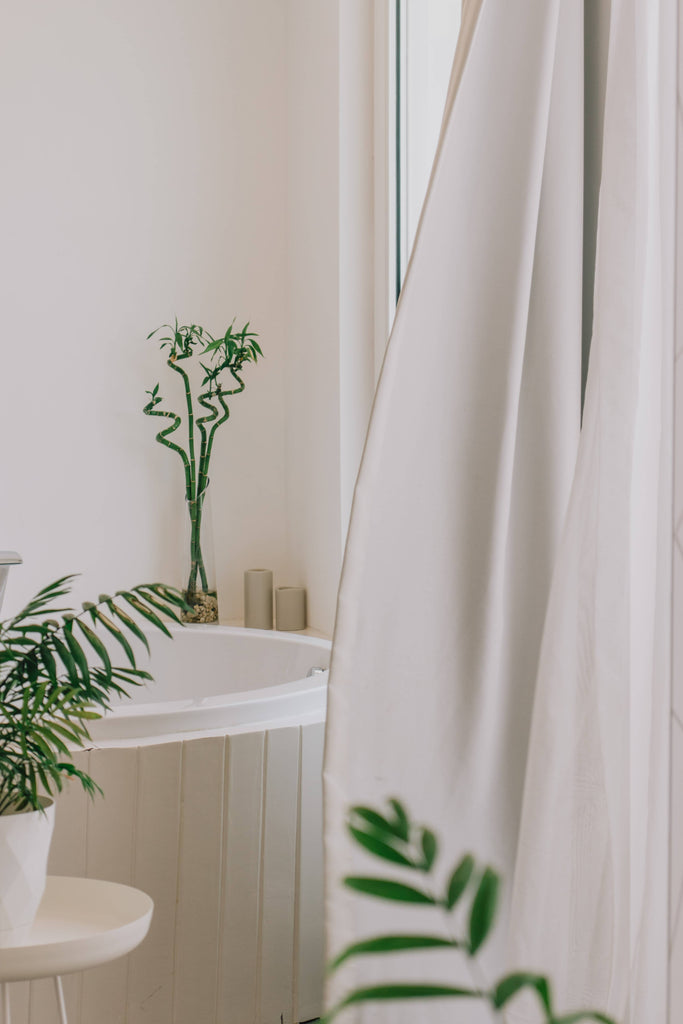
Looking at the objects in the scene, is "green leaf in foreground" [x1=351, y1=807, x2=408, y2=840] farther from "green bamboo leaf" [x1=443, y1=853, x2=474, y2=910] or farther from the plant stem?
the plant stem

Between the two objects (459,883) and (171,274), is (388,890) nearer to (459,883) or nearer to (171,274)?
(459,883)

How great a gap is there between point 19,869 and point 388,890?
847 mm

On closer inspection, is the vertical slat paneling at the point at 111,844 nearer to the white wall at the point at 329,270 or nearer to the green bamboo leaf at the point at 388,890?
the white wall at the point at 329,270

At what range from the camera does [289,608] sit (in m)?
2.43

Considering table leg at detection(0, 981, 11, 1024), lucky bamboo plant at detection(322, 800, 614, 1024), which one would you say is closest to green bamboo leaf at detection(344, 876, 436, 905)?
lucky bamboo plant at detection(322, 800, 614, 1024)

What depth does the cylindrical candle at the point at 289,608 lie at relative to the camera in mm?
2422

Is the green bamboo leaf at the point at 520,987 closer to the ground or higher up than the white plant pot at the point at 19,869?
higher up

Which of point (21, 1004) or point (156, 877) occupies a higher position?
point (156, 877)

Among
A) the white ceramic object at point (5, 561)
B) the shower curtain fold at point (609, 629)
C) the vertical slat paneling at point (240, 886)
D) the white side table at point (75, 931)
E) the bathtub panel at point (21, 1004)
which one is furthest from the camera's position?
the white ceramic object at point (5, 561)

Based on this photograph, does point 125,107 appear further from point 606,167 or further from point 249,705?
point 606,167

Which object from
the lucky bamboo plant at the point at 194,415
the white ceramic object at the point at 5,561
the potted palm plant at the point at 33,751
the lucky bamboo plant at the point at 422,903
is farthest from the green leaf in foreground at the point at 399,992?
the lucky bamboo plant at the point at 194,415

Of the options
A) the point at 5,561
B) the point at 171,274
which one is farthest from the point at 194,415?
the point at 5,561

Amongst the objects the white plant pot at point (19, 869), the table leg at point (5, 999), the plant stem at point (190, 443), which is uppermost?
the plant stem at point (190, 443)

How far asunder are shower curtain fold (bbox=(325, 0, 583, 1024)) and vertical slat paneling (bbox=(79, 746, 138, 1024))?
1.69 ft
